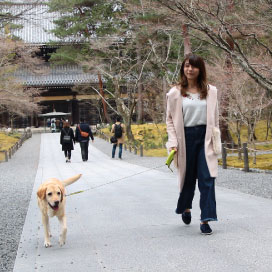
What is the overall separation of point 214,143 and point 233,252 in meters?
1.11

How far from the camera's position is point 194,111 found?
4.46 m

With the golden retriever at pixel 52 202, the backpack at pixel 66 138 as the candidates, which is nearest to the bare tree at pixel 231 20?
the golden retriever at pixel 52 202

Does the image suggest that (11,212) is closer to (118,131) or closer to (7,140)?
(118,131)

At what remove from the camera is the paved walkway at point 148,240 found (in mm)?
3574

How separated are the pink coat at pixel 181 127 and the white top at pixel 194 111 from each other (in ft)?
0.14

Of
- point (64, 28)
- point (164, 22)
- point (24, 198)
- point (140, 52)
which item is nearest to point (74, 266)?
point (24, 198)

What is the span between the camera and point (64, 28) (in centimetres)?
3338

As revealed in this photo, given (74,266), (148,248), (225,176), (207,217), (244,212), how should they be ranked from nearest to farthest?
1. (74,266)
2. (148,248)
3. (207,217)
4. (244,212)
5. (225,176)

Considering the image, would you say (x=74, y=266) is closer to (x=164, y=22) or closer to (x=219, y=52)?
(x=164, y=22)

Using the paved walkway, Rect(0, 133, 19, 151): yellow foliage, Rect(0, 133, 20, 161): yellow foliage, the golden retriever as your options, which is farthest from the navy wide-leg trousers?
Rect(0, 133, 19, 151): yellow foliage

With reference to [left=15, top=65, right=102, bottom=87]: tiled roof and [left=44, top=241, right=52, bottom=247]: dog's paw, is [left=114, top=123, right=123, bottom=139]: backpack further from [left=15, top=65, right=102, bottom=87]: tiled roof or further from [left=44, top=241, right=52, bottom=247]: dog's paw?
[left=15, top=65, right=102, bottom=87]: tiled roof

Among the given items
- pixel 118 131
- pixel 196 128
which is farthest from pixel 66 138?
pixel 196 128

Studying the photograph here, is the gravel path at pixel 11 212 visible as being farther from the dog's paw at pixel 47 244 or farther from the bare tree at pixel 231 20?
the bare tree at pixel 231 20

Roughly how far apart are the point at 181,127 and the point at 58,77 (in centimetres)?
3747
